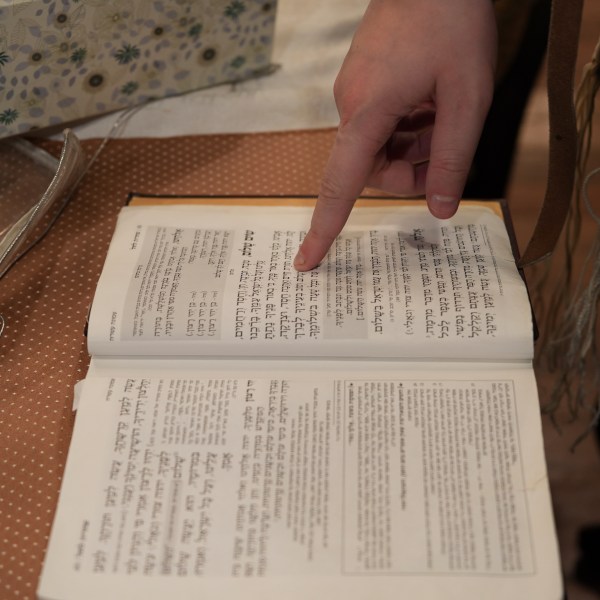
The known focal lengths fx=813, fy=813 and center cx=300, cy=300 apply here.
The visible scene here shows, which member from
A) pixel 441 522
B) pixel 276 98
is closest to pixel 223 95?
pixel 276 98

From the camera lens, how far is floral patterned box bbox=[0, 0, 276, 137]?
2.51ft

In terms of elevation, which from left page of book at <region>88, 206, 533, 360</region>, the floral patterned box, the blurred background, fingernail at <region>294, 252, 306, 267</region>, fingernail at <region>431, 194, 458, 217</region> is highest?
the floral patterned box

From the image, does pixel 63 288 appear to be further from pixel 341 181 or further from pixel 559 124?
pixel 559 124

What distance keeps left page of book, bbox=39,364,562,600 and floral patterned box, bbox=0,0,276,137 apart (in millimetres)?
338

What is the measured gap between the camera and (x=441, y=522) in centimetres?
54

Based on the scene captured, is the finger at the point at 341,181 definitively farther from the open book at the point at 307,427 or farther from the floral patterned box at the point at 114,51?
the floral patterned box at the point at 114,51

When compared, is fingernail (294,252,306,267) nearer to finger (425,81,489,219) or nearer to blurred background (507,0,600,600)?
finger (425,81,489,219)

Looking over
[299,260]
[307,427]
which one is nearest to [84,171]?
[299,260]

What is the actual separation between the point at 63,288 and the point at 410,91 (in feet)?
1.16

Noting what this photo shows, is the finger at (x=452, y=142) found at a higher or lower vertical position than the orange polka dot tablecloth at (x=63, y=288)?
higher

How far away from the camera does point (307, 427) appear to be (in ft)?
1.94

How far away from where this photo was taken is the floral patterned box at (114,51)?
77cm

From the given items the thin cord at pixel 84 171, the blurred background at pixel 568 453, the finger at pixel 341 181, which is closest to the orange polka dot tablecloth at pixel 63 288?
the thin cord at pixel 84 171

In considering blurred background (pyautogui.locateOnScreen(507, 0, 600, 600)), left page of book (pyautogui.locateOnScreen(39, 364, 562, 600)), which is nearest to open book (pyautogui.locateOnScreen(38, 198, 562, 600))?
left page of book (pyautogui.locateOnScreen(39, 364, 562, 600))
